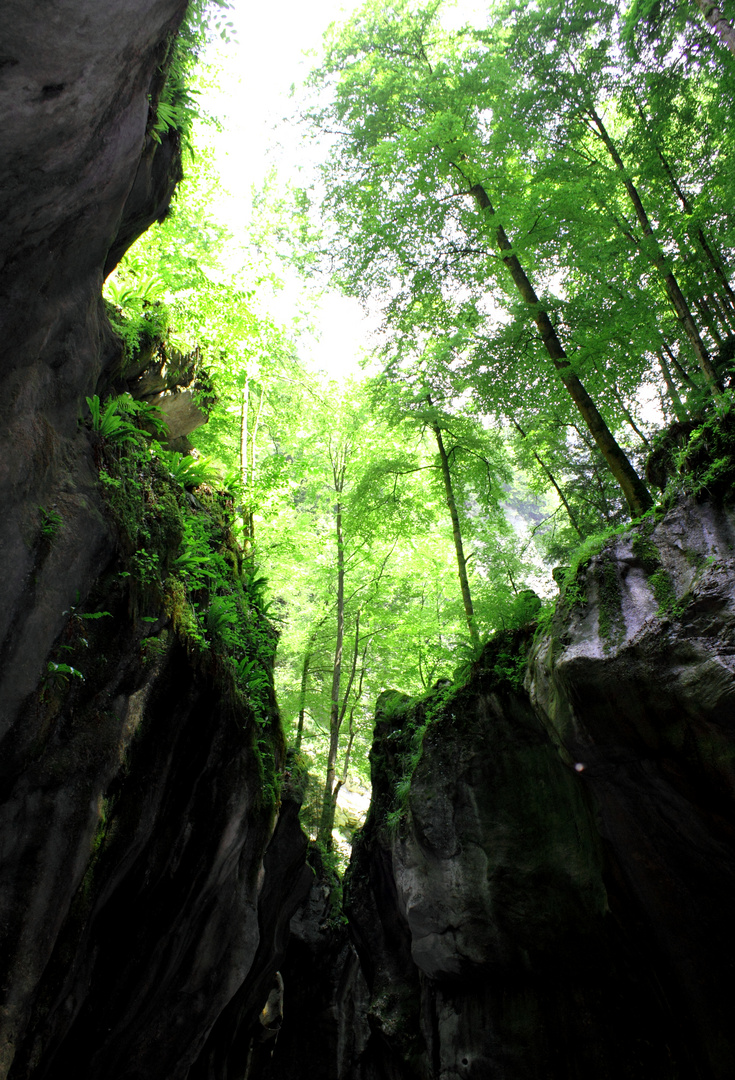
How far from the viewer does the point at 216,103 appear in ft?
40.1

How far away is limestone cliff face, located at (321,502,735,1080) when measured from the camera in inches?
225

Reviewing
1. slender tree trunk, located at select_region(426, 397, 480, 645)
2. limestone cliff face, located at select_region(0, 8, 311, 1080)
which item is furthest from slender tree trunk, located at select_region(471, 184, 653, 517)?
limestone cliff face, located at select_region(0, 8, 311, 1080)

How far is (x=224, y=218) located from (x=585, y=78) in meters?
7.60

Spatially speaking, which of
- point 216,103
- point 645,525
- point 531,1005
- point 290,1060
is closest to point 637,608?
point 645,525

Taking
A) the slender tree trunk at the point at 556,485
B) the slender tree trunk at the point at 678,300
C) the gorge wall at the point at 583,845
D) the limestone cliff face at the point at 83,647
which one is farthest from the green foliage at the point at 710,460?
the slender tree trunk at the point at 556,485

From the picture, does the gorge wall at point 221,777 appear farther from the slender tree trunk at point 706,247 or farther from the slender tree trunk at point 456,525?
the slender tree trunk at point 706,247

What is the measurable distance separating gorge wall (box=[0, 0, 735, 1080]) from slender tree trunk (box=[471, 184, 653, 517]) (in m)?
2.45

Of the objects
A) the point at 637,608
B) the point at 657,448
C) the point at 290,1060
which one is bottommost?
the point at 290,1060

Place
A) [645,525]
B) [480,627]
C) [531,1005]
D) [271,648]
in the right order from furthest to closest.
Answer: [480,627], [271,648], [531,1005], [645,525]

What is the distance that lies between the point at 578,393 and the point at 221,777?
25.6 ft

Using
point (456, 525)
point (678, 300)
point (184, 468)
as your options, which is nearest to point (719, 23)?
point (678, 300)

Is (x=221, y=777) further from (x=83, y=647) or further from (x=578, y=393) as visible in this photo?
(x=578, y=393)

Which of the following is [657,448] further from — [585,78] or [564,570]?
[585,78]

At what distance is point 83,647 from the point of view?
481 centimetres
